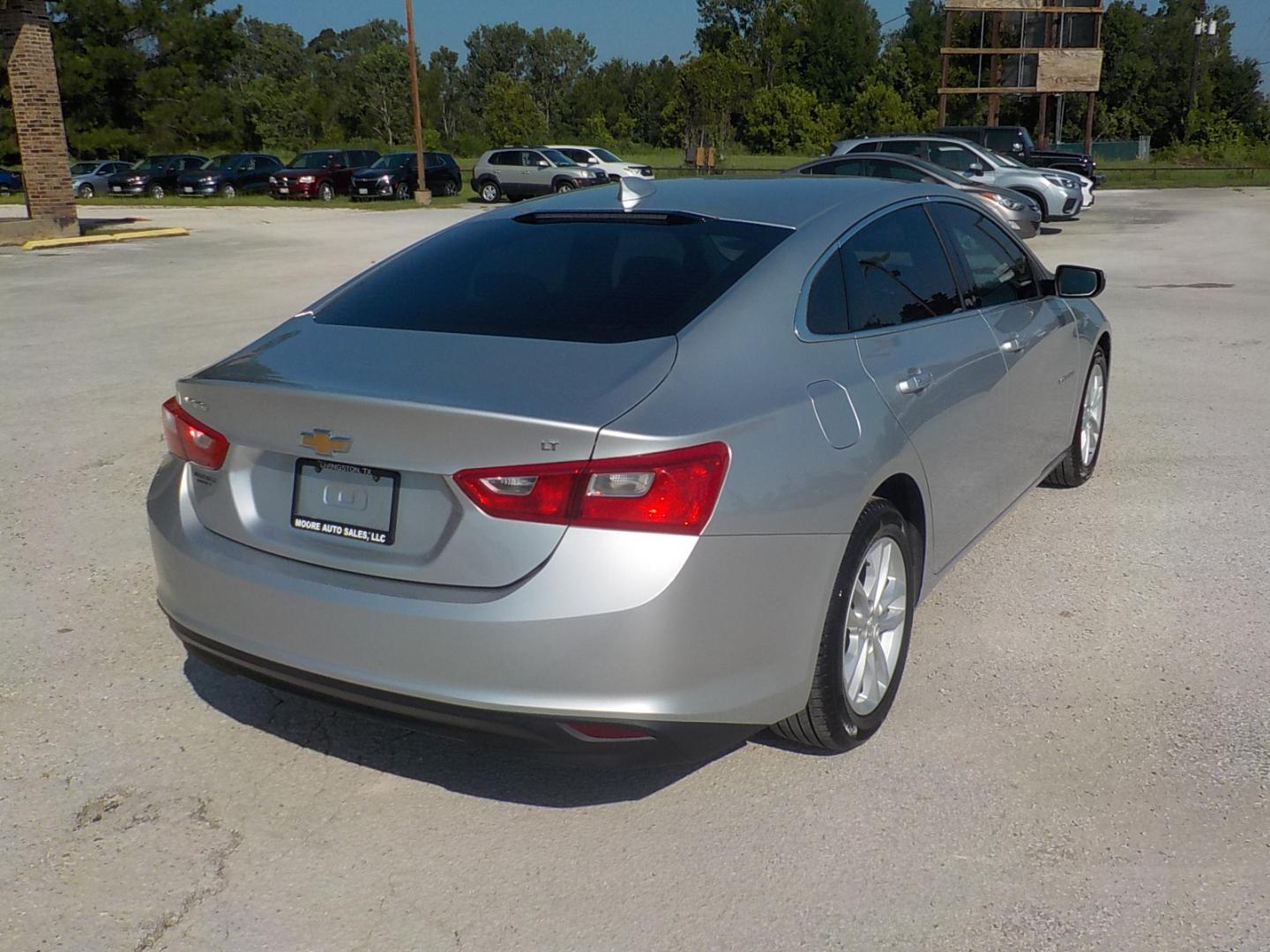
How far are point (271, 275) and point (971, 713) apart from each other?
14433mm

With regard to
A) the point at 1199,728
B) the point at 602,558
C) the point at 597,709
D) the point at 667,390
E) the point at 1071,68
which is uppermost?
the point at 1071,68

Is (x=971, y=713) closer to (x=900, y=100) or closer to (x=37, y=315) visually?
(x=37, y=315)

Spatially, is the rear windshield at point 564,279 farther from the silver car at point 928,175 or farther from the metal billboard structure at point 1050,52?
the metal billboard structure at point 1050,52

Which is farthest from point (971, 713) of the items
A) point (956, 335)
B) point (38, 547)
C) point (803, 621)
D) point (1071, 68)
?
point (1071, 68)

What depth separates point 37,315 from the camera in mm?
12555

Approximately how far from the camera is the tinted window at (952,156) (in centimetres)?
2161

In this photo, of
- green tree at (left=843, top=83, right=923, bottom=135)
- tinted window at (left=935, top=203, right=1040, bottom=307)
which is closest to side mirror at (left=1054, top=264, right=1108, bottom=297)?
tinted window at (left=935, top=203, right=1040, bottom=307)

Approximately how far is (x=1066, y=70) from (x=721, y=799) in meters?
38.9

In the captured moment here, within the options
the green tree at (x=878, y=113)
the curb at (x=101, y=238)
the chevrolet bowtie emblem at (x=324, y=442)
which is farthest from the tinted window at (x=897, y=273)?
the green tree at (x=878, y=113)

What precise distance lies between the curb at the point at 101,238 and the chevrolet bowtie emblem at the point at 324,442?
20358mm

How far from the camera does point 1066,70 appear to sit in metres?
37.2

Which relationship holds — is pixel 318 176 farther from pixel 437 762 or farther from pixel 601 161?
pixel 437 762

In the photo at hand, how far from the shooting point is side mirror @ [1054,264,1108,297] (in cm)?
510

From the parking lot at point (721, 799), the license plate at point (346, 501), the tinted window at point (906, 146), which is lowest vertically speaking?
the parking lot at point (721, 799)
